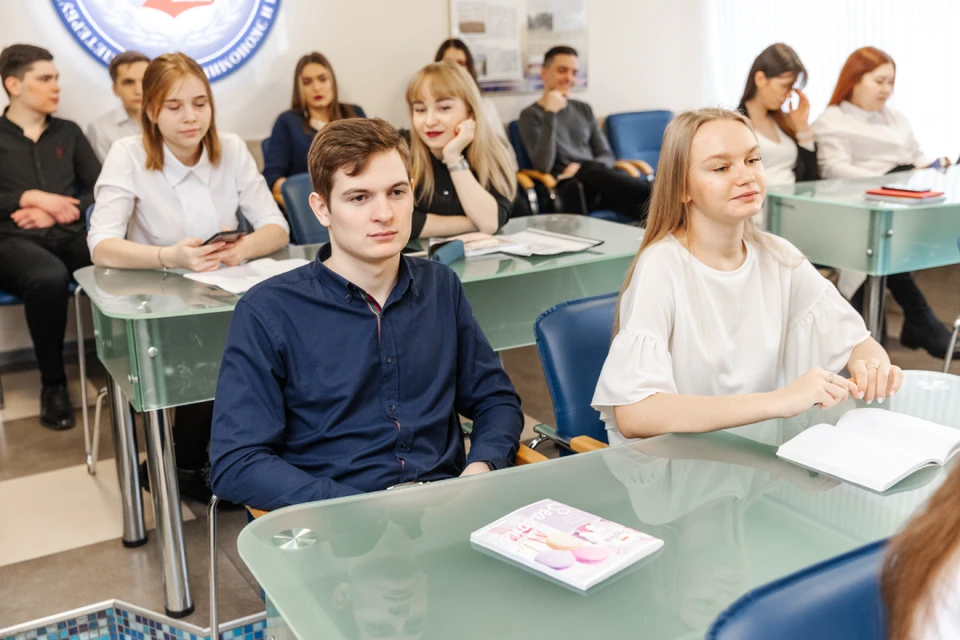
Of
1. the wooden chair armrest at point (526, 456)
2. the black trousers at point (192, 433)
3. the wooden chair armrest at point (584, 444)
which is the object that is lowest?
the black trousers at point (192, 433)

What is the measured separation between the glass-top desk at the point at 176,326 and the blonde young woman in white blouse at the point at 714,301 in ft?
2.17

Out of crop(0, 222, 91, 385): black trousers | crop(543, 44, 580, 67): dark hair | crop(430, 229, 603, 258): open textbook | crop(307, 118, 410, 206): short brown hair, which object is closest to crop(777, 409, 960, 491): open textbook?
crop(307, 118, 410, 206): short brown hair

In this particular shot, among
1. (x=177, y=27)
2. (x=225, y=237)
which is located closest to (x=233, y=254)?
(x=225, y=237)

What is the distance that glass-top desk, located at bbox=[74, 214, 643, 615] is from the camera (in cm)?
208

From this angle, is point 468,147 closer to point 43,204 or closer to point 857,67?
point 43,204

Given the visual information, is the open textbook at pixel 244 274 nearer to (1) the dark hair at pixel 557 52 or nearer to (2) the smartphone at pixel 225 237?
(2) the smartphone at pixel 225 237

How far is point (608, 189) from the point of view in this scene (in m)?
5.12

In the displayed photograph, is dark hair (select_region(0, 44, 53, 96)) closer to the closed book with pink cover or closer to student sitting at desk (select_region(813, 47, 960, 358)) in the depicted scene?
student sitting at desk (select_region(813, 47, 960, 358))

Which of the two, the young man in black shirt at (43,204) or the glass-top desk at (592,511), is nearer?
the glass-top desk at (592,511)

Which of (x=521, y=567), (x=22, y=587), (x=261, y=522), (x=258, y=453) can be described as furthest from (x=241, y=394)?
(x=22, y=587)

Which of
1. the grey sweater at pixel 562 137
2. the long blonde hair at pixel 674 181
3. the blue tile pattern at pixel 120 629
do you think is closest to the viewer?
the long blonde hair at pixel 674 181

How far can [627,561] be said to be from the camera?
3.73 feet

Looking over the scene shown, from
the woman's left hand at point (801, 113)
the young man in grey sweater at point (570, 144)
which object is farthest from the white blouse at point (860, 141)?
the young man in grey sweater at point (570, 144)

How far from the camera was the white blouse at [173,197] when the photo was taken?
2.71 metres
